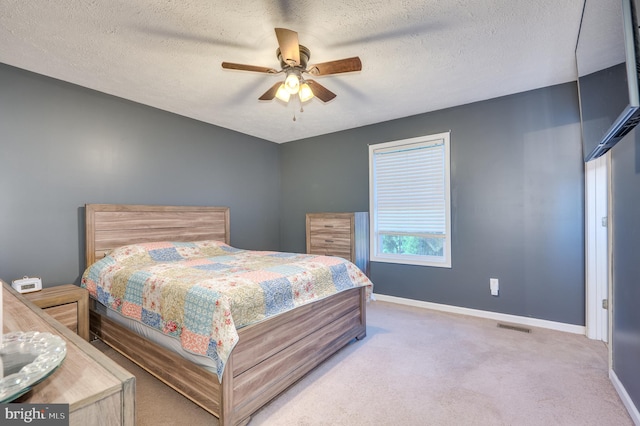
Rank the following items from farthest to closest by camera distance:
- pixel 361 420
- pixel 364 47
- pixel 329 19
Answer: pixel 364 47 → pixel 329 19 → pixel 361 420

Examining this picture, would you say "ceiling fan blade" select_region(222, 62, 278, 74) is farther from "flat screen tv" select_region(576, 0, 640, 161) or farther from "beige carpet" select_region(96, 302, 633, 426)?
"beige carpet" select_region(96, 302, 633, 426)

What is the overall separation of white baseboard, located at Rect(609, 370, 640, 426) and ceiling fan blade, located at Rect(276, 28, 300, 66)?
2939 mm

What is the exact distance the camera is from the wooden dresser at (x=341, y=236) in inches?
152

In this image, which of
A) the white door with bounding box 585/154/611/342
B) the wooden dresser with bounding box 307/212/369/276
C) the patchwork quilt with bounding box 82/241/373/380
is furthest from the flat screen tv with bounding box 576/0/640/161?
the wooden dresser with bounding box 307/212/369/276

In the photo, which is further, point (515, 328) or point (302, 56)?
Answer: point (515, 328)

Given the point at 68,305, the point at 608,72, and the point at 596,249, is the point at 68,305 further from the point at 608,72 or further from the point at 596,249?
the point at 596,249

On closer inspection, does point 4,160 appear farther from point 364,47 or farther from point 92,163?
point 364,47

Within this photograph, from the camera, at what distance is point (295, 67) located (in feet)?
7.06

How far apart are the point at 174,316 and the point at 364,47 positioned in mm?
2370

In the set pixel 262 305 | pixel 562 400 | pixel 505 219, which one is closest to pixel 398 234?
pixel 505 219

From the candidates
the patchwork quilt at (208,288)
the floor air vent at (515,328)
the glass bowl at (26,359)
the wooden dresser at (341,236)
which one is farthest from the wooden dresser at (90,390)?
the floor air vent at (515,328)

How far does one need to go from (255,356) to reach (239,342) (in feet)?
0.61

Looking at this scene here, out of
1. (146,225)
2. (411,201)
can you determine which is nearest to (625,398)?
Result: (411,201)

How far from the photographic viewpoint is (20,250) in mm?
2535
